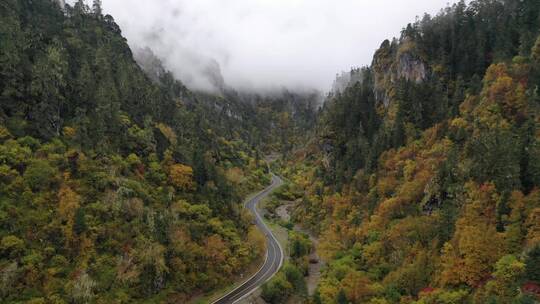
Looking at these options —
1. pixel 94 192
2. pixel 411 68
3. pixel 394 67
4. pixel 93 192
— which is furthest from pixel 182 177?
pixel 394 67

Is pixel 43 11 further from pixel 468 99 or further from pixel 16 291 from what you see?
pixel 468 99

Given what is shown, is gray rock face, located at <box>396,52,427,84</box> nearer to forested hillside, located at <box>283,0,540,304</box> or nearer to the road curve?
forested hillside, located at <box>283,0,540,304</box>

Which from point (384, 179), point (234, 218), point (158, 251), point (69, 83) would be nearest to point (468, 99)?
point (384, 179)

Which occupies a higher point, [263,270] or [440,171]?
[440,171]

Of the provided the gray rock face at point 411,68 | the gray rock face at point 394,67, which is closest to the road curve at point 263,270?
the gray rock face at point 394,67

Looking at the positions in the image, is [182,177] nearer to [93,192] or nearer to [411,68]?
[93,192]

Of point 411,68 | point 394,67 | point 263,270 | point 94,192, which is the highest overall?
point 394,67

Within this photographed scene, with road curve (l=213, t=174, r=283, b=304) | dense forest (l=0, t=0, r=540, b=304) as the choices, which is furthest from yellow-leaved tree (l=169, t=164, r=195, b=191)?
road curve (l=213, t=174, r=283, b=304)
